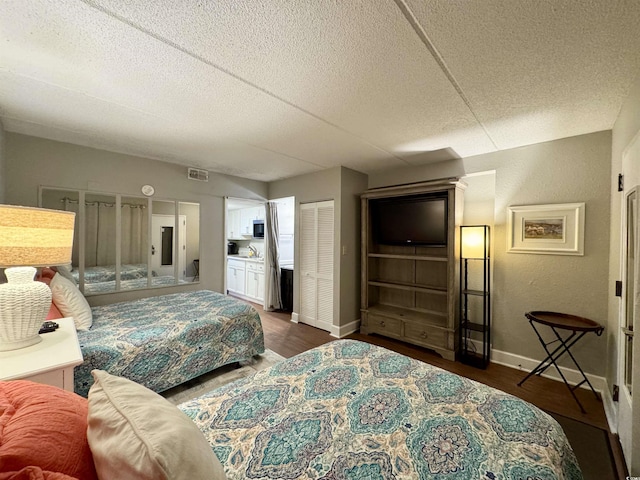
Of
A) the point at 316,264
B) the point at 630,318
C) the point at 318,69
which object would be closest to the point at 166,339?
the point at 316,264

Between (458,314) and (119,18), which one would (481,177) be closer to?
(458,314)

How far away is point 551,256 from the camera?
8.65ft

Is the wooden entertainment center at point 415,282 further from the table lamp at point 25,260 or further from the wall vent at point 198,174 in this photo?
the table lamp at point 25,260

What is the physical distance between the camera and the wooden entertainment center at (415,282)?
2980mm

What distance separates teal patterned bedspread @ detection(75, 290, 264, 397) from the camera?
6.33 ft

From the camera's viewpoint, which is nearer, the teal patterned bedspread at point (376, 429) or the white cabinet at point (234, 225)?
the teal patterned bedspread at point (376, 429)

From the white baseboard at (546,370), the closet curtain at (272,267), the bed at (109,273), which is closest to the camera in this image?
the white baseboard at (546,370)

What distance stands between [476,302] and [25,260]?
4.01m

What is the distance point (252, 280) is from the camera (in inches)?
227

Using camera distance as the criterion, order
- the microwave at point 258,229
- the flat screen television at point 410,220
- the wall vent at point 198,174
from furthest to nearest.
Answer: the microwave at point 258,229 → the wall vent at point 198,174 → the flat screen television at point 410,220

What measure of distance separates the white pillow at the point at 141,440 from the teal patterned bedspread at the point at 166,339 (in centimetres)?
149

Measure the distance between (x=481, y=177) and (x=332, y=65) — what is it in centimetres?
261

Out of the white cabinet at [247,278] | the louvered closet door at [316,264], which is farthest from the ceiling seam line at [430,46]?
the white cabinet at [247,278]

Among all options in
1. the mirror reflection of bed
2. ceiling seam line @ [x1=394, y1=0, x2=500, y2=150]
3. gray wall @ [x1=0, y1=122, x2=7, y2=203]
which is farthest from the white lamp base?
ceiling seam line @ [x1=394, y1=0, x2=500, y2=150]
